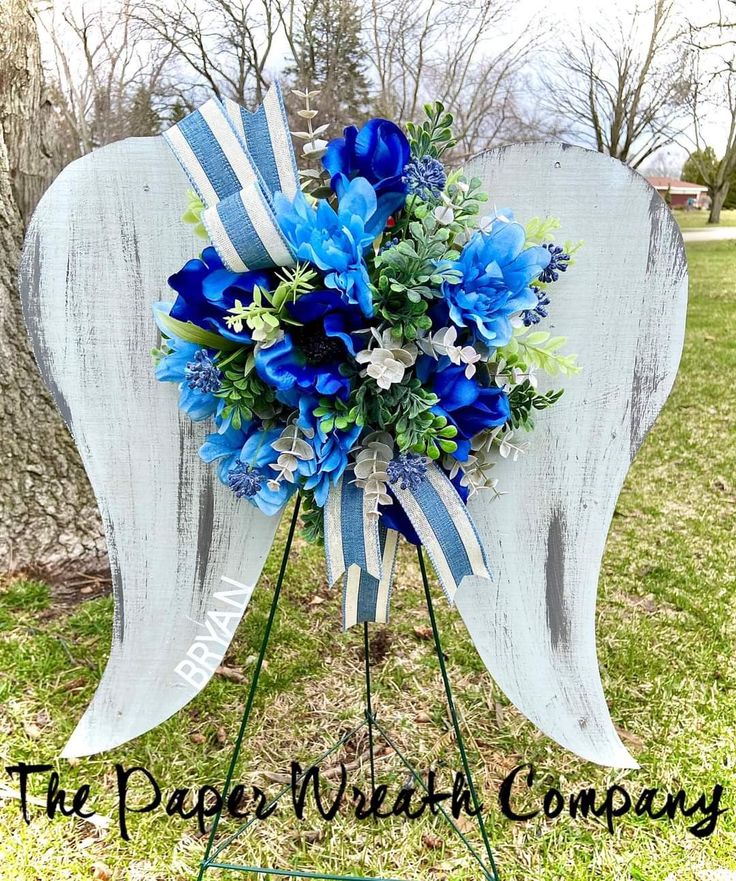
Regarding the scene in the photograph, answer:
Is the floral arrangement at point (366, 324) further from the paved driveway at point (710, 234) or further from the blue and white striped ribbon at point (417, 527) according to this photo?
the paved driveway at point (710, 234)

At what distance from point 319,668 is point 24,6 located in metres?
2.66

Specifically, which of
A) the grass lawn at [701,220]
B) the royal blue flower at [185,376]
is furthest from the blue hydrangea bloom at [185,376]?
the grass lawn at [701,220]

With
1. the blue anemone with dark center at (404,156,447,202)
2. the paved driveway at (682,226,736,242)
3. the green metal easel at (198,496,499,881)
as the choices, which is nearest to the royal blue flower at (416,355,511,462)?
the blue anemone with dark center at (404,156,447,202)

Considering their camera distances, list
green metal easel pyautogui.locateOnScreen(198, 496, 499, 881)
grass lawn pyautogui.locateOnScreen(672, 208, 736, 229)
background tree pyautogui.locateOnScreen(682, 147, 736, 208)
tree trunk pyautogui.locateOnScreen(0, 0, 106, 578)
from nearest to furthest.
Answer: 1. green metal easel pyautogui.locateOnScreen(198, 496, 499, 881)
2. tree trunk pyautogui.locateOnScreen(0, 0, 106, 578)
3. grass lawn pyautogui.locateOnScreen(672, 208, 736, 229)
4. background tree pyautogui.locateOnScreen(682, 147, 736, 208)

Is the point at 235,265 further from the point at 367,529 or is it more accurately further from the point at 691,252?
the point at 691,252

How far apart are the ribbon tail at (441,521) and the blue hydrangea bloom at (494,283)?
→ 0.88ft

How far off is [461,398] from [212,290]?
1.41 ft

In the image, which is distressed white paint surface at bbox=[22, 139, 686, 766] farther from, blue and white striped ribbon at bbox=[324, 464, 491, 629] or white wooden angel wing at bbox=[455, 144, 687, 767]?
blue and white striped ribbon at bbox=[324, 464, 491, 629]

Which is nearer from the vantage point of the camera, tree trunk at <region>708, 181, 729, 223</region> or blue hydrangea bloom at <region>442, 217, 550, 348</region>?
blue hydrangea bloom at <region>442, 217, 550, 348</region>

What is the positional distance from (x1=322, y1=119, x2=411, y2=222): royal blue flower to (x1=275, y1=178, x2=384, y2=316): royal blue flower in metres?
0.04

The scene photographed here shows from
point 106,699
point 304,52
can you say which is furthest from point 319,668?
point 304,52

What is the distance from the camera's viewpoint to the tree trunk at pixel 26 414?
8.37ft

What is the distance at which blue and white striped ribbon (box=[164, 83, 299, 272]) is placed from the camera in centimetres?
104

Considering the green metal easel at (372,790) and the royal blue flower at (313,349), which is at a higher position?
the royal blue flower at (313,349)
